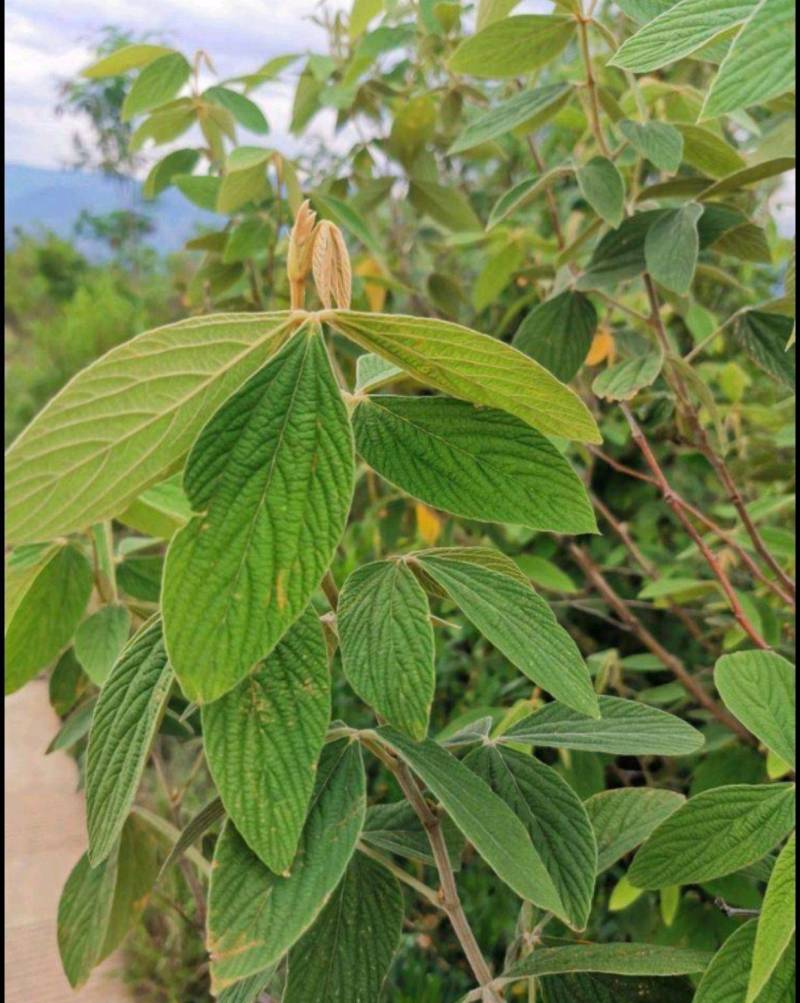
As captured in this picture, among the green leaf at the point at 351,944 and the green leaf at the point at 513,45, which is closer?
the green leaf at the point at 351,944

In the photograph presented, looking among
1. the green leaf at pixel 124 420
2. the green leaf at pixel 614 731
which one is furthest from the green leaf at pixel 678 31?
the green leaf at pixel 614 731

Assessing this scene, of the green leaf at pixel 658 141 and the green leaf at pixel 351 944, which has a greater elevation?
the green leaf at pixel 658 141

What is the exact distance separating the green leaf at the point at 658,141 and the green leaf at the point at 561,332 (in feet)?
0.39

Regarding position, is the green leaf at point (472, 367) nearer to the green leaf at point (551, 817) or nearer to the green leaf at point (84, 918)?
the green leaf at point (551, 817)

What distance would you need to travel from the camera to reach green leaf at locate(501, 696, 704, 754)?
0.42 meters

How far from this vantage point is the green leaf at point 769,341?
0.68 metres

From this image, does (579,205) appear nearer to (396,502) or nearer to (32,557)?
(396,502)

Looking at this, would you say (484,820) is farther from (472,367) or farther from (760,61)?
(760,61)

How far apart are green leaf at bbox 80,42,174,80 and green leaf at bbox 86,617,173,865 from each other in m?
0.65

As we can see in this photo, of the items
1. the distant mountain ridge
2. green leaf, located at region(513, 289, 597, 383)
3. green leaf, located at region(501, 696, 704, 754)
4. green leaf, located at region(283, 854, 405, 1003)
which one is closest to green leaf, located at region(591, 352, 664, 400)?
green leaf, located at region(513, 289, 597, 383)

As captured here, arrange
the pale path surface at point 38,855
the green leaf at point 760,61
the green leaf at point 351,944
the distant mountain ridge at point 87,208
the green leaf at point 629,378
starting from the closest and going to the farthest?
1. the green leaf at point 760,61
2. the green leaf at point 351,944
3. the green leaf at point 629,378
4. the pale path surface at point 38,855
5. the distant mountain ridge at point 87,208

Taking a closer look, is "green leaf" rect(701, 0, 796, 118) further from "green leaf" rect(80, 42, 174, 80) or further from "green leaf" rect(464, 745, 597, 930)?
"green leaf" rect(80, 42, 174, 80)

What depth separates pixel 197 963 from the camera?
1762mm

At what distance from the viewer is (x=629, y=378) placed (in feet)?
2.20
